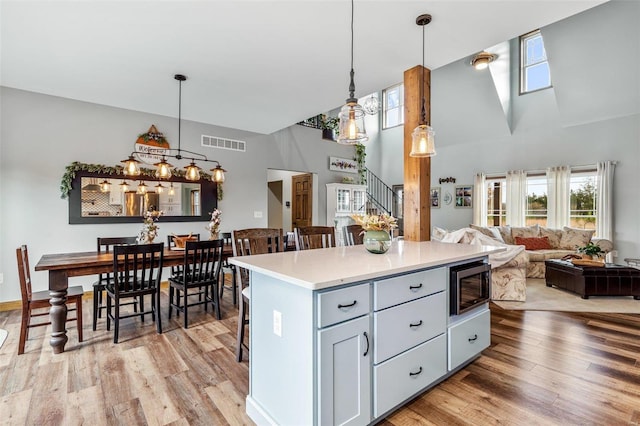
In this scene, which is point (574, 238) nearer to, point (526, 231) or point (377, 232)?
point (526, 231)

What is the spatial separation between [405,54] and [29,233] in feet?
17.3

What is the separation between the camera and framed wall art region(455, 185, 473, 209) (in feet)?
27.1

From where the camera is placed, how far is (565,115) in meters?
6.59

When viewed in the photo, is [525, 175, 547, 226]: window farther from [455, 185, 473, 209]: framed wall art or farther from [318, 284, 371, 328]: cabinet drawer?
[318, 284, 371, 328]: cabinet drawer

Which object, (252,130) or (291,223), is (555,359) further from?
(291,223)

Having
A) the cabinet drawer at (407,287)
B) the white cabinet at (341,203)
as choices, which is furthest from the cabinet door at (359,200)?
the cabinet drawer at (407,287)

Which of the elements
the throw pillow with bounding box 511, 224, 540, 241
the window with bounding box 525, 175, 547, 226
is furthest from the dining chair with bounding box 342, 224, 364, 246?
the window with bounding box 525, 175, 547, 226

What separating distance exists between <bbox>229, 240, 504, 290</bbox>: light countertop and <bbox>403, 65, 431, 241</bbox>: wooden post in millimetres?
789

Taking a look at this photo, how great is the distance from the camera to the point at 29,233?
4.22 metres

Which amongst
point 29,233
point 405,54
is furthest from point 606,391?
point 29,233

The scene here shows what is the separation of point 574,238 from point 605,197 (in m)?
0.96

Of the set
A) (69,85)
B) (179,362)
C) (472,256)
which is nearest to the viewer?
(472,256)

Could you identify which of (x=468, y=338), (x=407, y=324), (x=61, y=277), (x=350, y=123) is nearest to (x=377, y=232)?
(x=407, y=324)

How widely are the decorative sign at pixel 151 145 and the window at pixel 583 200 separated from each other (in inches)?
323
